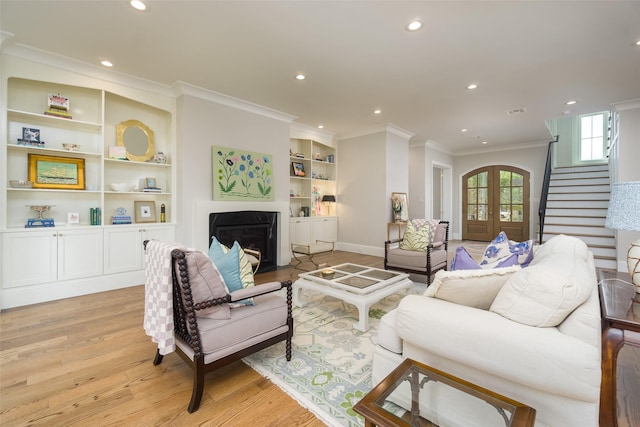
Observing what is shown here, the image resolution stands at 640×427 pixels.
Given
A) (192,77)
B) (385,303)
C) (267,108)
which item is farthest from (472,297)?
(267,108)

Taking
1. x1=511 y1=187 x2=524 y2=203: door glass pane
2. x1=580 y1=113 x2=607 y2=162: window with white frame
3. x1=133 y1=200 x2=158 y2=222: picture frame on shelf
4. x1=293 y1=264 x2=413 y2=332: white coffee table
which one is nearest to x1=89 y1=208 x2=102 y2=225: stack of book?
x1=133 y1=200 x2=158 y2=222: picture frame on shelf

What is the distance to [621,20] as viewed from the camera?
8.31ft

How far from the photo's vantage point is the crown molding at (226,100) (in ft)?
13.2

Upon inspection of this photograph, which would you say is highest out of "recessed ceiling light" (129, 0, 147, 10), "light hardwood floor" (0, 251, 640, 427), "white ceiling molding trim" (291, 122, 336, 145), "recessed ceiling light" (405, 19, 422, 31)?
"white ceiling molding trim" (291, 122, 336, 145)

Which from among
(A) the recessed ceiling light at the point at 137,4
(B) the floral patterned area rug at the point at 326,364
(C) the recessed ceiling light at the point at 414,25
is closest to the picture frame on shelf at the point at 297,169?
(B) the floral patterned area rug at the point at 326,364

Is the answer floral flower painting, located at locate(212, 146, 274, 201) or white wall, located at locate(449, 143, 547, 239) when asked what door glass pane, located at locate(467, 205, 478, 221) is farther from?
floral flower painting, located at locate(212, 146, 274, 201)

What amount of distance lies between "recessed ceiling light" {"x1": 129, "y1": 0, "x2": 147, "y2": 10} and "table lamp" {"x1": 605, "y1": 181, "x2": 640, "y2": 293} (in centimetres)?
364

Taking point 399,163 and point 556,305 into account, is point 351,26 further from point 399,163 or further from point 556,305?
point 399,163

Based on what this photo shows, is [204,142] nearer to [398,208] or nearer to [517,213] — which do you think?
[398,208]

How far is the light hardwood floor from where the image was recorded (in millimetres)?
1533

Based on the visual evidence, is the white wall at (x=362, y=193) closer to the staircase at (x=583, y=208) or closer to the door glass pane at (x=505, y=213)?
the staircase at (x=583, y=208)

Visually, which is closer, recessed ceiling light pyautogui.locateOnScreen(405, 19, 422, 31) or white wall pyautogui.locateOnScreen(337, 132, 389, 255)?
recessed ceiling light pyautogui.locateOnScreen(405, 19, 422, 31)

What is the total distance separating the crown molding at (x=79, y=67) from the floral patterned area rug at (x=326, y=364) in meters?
3.66

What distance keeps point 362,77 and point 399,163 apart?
3.18m
